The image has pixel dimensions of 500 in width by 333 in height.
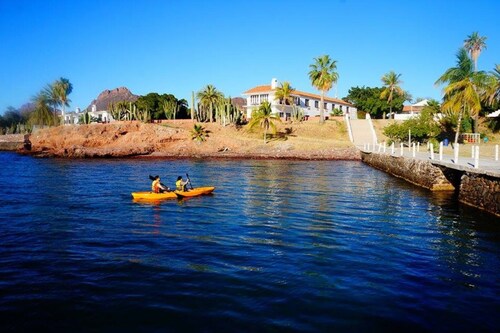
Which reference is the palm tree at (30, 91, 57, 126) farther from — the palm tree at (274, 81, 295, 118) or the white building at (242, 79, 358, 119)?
the palm tree at (274, 81, 295, 118)

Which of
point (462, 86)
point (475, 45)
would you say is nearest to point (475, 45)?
point (475, 45)

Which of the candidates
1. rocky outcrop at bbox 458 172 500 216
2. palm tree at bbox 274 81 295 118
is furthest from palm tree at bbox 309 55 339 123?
rocky outcrop at bbox 458 172 500 216

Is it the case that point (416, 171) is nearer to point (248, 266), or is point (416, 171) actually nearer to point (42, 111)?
point (248, 266)

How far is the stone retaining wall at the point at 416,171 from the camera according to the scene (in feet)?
89.2

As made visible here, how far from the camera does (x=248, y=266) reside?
451 inches

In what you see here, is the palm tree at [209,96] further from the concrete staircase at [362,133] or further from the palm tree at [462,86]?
the palm tree at [462,86]

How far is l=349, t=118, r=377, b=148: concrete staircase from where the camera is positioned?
217 ft

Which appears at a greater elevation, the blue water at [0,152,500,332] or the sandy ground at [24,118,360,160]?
the sandy ground at [24,118,360,160]

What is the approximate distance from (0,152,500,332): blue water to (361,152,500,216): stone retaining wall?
0.80m

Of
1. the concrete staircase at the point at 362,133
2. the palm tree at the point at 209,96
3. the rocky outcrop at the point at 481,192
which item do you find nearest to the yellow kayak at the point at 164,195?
the rocky outcrop at the point at 481,192

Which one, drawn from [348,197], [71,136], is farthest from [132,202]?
[71,136]

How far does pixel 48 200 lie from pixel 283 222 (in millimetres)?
14437

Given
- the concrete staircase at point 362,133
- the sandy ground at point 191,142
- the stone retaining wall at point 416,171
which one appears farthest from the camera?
the concrete staircase at point 362,133

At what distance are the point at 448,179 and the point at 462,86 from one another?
1727 cm
